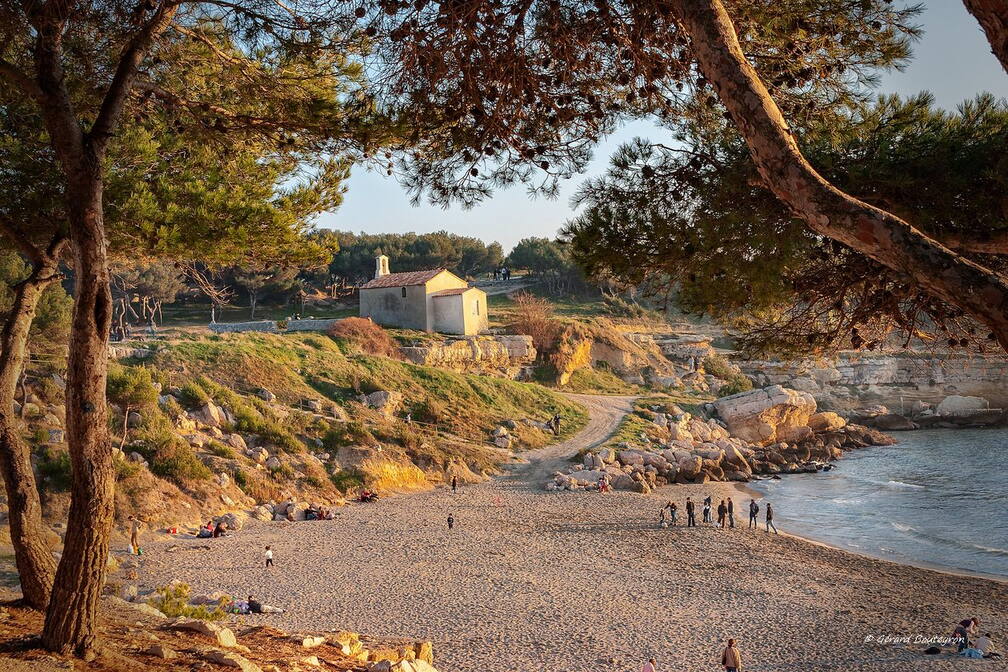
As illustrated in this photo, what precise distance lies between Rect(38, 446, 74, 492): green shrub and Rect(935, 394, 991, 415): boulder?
2347 inches

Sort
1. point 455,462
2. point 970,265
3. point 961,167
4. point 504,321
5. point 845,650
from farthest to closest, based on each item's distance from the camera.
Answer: point 504,321 → point 455,462 → point 845,650 → point 961,167 → point 970,265

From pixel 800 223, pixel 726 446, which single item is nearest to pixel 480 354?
pixel 726 446

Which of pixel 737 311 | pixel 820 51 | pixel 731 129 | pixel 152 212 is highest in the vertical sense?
pixel 820 51

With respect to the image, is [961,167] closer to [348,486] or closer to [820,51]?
[820,51]

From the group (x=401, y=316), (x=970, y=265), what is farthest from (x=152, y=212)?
(x=401, y=316)

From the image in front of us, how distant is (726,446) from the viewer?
38188 mm

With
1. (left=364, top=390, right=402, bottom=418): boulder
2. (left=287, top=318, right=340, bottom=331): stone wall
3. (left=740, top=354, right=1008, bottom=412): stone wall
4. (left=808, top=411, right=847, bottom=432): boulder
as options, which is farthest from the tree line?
(left=740, top=354, right=1008, bottom=412): stone wall

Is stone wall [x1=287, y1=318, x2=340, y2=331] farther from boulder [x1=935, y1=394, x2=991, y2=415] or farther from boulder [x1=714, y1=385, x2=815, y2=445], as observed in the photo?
boulder [x1=935, y1=394, x2=991, y2=415]

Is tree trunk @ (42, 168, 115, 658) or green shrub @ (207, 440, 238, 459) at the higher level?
tree trunk @ (42, 168, 115, 658)

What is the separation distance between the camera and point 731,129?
8070mm

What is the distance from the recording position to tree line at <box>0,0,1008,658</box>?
5.55 metres

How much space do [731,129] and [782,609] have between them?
1201cm

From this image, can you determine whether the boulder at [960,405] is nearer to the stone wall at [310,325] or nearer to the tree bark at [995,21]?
the stone wall at [310,325]

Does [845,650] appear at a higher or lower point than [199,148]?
lower
